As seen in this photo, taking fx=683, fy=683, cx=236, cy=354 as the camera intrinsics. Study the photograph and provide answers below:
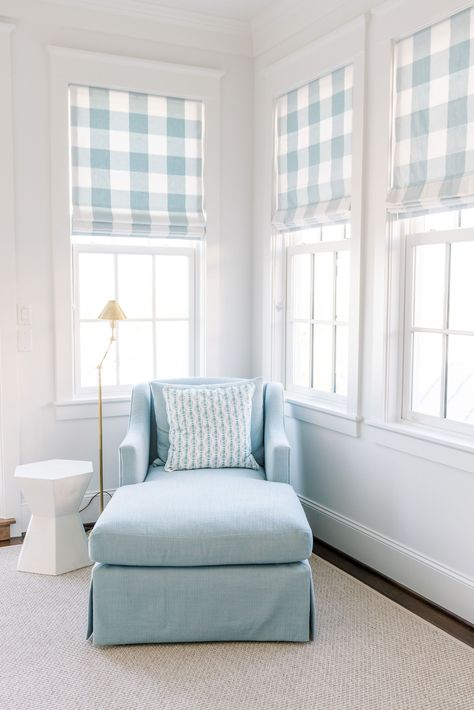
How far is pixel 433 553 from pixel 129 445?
136 cm

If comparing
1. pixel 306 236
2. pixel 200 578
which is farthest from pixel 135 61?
pixel 200 578

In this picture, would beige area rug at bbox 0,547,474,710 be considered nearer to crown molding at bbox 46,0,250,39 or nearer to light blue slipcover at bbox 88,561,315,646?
light blue slipcover at bbox 88,561,315,646

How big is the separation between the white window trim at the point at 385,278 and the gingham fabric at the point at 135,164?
118 centimetres

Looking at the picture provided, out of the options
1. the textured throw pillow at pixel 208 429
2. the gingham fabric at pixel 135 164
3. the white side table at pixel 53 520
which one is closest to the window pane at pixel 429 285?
the textured throw pillow at pixel 208 429

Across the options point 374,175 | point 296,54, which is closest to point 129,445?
point 374,175

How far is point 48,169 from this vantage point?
3.54 metres

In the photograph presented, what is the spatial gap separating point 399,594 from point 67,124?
280 centimetres

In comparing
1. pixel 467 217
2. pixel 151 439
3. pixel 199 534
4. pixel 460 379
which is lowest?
pixel 199 534

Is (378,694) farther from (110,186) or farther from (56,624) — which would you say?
(110,186)

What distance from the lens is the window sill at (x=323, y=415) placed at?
3.26 meters

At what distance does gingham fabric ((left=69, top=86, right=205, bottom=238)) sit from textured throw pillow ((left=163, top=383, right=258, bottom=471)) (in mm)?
1063

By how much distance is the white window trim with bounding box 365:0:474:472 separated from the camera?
9.58ft

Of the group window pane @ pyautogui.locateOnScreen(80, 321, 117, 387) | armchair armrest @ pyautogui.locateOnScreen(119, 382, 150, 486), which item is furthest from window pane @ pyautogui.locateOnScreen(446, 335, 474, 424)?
window pane @ pyautogui.locateOnScreen(80, 321, 117, 387)

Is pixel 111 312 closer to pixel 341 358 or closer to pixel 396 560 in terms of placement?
pixel 341 358
